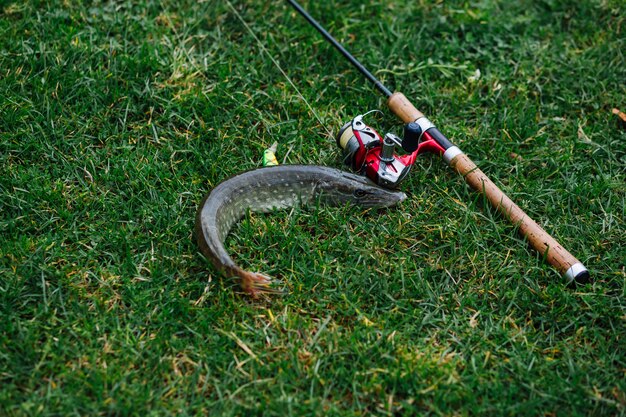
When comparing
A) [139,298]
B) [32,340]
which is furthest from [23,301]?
[139,298]

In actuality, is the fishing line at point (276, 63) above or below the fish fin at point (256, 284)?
above

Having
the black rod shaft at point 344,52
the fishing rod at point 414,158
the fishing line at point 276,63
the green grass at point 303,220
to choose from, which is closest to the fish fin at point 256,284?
the green grass at point 303,220

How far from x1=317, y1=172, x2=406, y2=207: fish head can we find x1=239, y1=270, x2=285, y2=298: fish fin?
820 mm

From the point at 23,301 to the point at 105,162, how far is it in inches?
48.6

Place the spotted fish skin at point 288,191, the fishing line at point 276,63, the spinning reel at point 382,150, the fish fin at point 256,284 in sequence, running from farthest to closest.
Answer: the fishing line at point 276,63
the spinning reel at point 382,150
the spotted fish skin at point 288,191
the fish fin at point 256,284

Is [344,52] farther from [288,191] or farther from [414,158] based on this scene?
[288,191]

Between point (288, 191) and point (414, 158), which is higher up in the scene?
point (414, 158)

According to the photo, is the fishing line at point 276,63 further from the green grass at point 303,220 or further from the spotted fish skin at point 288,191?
the spotted fish skin at point 288,191

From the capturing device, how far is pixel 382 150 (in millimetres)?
4691

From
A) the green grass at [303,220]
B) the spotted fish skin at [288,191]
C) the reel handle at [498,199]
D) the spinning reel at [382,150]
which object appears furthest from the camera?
the spinning reel at [382,150]

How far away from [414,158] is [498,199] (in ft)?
2.05

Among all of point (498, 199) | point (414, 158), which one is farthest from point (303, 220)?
point (498, 199)

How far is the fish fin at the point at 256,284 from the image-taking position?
4.05m

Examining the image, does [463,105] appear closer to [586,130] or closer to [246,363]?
[586,130]
